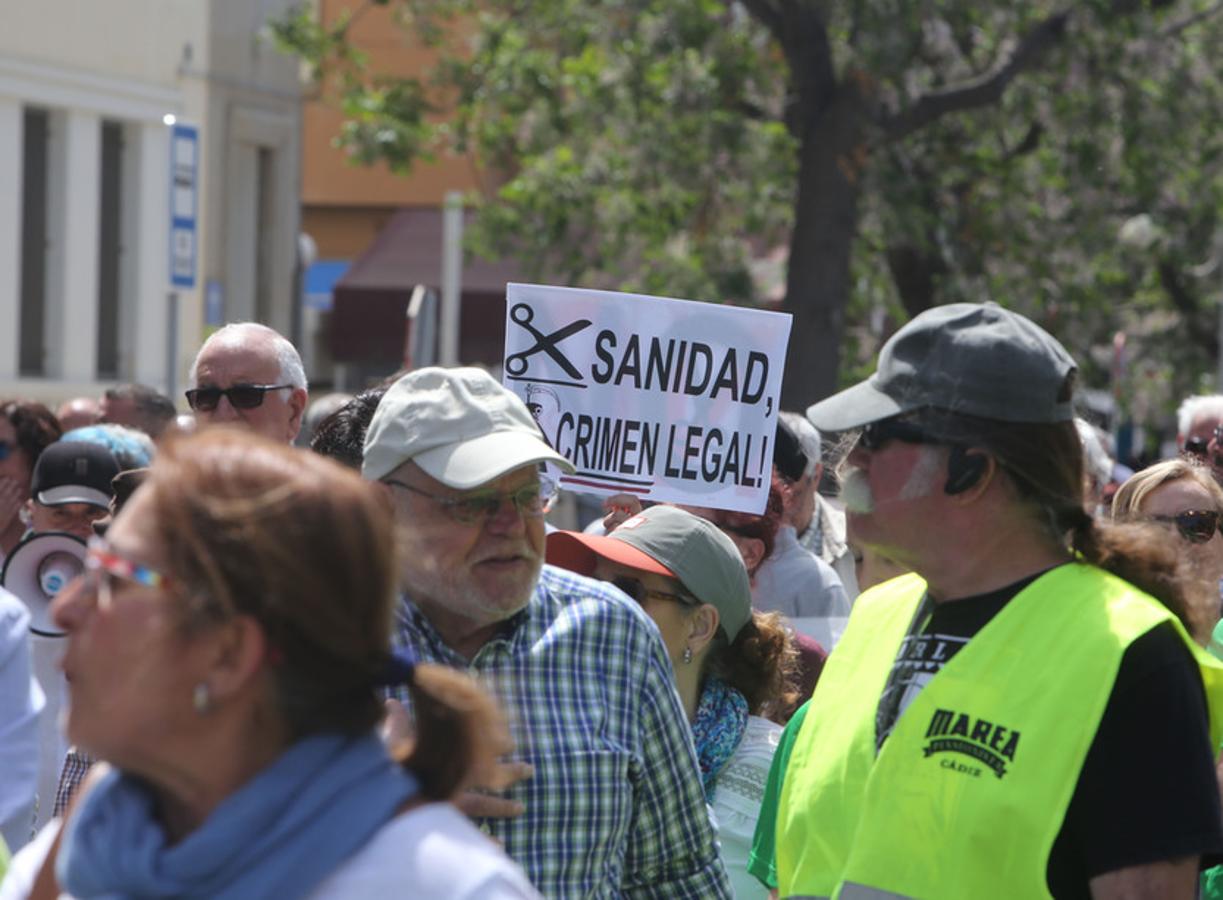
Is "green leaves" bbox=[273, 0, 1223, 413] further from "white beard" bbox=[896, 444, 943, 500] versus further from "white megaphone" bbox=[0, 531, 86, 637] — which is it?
"white beard" bbox=[896, 444, 943, 500]

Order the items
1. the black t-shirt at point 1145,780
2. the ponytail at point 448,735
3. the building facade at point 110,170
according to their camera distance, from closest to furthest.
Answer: the ponytail at point 448,735, the black t-shirt at point 1145,780, the building facade at point 110,170

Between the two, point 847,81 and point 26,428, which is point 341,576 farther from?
point 847,81

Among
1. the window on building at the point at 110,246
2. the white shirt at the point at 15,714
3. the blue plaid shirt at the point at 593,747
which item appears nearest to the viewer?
the blue plaid shirt at the point at 593,747

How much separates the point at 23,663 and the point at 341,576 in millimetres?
2136

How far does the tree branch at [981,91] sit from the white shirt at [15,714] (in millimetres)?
12718

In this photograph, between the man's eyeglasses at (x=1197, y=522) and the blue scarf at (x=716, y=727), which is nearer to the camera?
the blue scarf at (x=716, y=727)

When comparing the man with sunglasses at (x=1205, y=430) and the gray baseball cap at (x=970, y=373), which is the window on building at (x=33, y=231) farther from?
the gray baseball cap at (x=970, y=373)

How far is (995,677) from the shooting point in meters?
2.87

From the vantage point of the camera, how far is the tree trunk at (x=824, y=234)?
15586 mm

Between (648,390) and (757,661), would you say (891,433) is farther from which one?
(648,390)

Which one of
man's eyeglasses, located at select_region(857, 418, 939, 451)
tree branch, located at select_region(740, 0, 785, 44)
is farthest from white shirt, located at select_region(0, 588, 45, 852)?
tree branch, located at select_region(740, 0, 785, 44)

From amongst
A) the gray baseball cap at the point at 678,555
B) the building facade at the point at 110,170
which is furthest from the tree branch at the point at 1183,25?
the gray baseball cap at the point at 678,555

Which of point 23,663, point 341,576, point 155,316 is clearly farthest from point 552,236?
point 341,576

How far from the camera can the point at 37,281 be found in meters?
18.2
